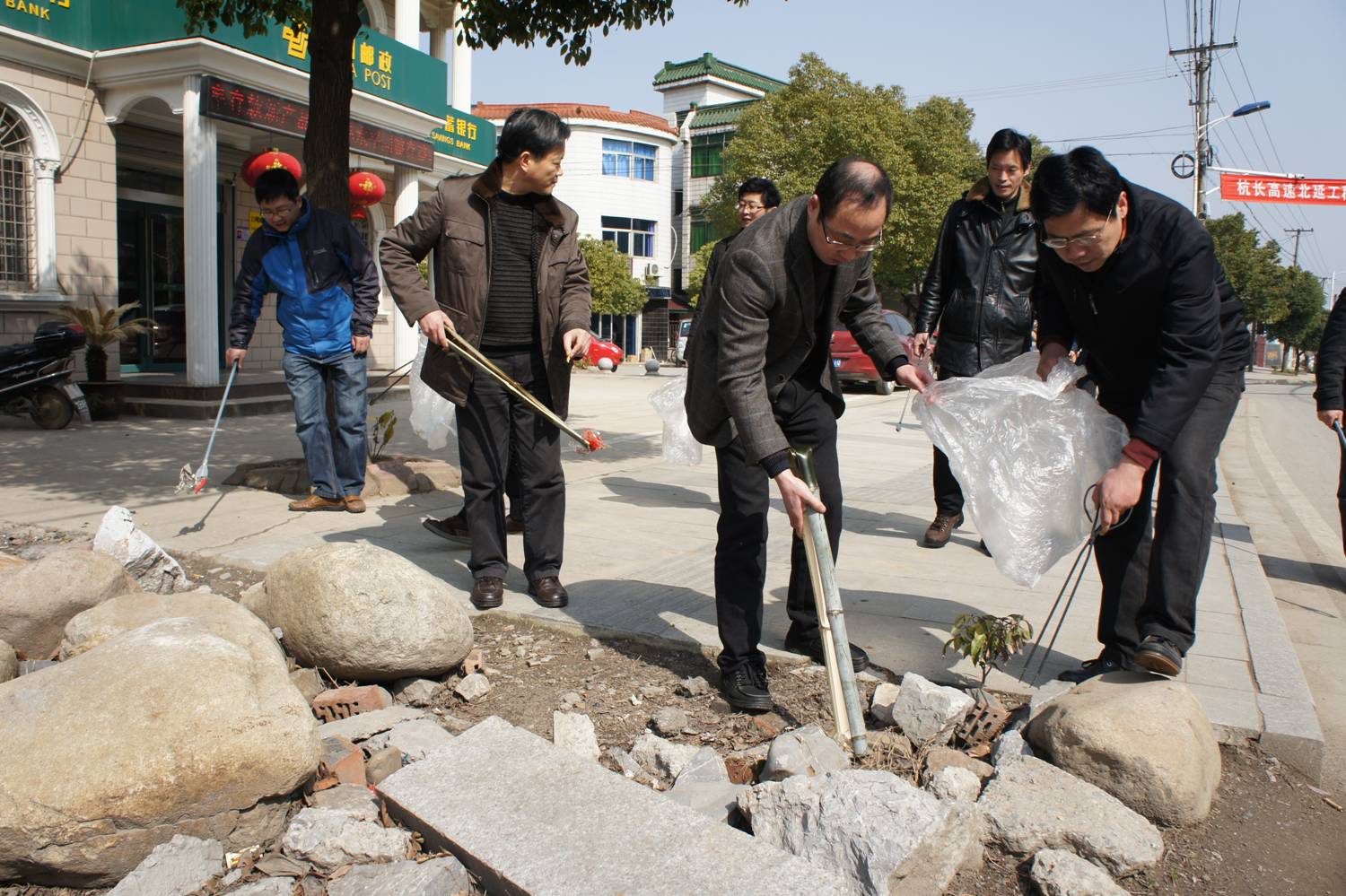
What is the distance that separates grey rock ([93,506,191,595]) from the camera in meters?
3.90

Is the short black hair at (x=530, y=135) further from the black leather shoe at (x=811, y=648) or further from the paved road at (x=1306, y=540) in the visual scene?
the paved road at (x=1306, y=540)

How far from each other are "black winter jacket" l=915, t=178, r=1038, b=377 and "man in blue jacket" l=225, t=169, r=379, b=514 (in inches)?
124

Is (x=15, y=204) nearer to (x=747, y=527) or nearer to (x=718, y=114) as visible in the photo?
(x=747, y=527)

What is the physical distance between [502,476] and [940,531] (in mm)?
2400

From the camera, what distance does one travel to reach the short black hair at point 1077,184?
2.77 meters

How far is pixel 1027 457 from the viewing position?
3205mm

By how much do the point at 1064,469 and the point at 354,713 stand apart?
2.28 m

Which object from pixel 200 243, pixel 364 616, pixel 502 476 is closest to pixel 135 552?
pixel 364 616

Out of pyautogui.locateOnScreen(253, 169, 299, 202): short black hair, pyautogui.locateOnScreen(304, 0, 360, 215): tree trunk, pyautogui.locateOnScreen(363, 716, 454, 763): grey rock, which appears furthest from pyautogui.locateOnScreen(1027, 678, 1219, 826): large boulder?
pyautogui.locateOnScreen(304, 0, 360, 215): tree trunk

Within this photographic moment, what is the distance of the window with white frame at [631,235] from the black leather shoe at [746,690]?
1621 inches

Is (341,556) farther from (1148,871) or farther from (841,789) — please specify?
(1148,871)

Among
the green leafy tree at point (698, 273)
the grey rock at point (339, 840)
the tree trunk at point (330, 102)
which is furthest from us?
the green leafy tree at point (698, 273)

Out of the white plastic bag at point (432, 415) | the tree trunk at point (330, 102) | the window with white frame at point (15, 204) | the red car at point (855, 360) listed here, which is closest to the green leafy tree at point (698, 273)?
the red car at point (855, 360)

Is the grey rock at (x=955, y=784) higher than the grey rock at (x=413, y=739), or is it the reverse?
the grey rock at (x=955, y=784)
